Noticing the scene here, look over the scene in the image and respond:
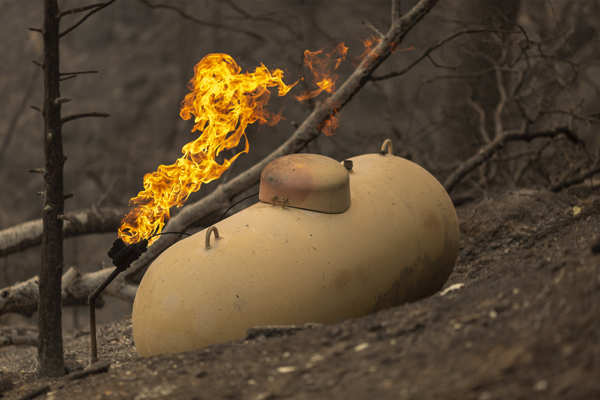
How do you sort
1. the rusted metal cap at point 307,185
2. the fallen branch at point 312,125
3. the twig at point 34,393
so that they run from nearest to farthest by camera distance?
the twig at point 34,393, the rusted metal cap at point 307,185, the fallen branch at point 312,125

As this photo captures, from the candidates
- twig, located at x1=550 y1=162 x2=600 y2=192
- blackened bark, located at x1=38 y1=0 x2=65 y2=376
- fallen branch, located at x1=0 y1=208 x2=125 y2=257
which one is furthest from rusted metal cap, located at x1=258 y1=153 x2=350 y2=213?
twig, located at x1=550 y1=162 x2=600 y2=192

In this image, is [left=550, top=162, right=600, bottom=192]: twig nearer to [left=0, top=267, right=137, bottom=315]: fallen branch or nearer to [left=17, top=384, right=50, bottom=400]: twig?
[left=0, top=267, right=137, bottom=315]: fallen branch

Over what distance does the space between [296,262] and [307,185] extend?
0.50 metres

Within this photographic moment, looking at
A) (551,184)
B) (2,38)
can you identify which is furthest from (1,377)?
(2,38)

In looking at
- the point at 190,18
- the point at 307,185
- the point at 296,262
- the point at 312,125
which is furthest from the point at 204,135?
the point at 190,18

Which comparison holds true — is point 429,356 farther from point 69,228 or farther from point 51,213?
point 69,228

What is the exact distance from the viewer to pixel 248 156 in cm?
1377

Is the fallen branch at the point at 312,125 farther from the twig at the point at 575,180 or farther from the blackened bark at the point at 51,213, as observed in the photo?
the twig at the point at 575,180

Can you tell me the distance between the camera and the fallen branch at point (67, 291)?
623 cm

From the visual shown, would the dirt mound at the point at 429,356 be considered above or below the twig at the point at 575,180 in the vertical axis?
below

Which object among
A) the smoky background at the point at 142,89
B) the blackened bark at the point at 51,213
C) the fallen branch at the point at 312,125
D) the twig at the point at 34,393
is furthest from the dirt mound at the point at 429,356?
the smoky background at the point at 142,89

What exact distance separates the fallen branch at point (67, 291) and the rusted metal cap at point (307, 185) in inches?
103

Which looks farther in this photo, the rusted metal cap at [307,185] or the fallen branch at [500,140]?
the fallen branch at [500,140]

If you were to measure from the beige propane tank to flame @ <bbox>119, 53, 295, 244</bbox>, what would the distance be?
0.55 meters
